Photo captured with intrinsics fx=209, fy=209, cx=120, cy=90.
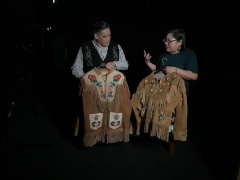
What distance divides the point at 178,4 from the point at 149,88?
123 centimetres

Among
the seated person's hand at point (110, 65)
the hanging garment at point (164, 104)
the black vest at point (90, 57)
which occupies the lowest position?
the hanging garment at point (164, 104)

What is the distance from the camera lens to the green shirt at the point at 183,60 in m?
1.91

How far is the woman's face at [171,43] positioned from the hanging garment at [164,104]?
0.77 ft

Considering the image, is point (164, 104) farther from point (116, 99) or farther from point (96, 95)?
point (96, 95)

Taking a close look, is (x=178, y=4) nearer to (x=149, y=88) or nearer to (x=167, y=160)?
(x=149, y=88)

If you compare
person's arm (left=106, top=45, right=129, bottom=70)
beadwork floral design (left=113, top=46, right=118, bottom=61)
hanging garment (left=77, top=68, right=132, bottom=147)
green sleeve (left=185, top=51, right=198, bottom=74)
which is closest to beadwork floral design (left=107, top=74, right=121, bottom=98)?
hanging garment (left=77, top=68, right=132, bottom=147)

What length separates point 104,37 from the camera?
1.99 m

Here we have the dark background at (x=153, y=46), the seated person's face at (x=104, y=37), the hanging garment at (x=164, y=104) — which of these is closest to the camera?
the hanging garment at (x=164, y=104)

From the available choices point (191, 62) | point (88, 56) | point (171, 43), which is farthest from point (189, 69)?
point (88, 56)

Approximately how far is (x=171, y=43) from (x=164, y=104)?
56 cm

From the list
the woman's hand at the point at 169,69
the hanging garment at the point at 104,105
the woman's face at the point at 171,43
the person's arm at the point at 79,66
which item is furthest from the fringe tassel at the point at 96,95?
the woman's face at the point at 171,43

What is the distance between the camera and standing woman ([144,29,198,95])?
74.8 inches

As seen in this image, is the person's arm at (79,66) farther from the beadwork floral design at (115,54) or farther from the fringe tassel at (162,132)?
the fringe tassel at (162,132)

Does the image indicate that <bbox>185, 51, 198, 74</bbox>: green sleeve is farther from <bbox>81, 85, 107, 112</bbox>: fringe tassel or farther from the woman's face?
<bbox>81, 85, 107, 112</bbox>: fringe tassel
